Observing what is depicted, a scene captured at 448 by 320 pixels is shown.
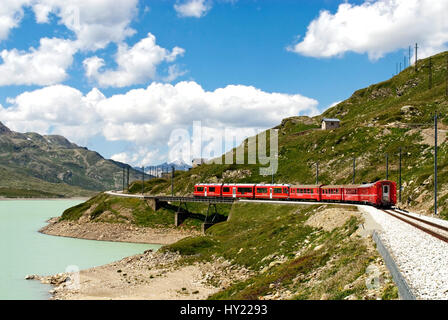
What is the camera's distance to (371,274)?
20578 mm

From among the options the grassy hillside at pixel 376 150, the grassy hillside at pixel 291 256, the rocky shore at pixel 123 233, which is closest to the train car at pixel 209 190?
the rocky shore at pixel 123 233

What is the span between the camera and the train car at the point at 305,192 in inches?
3024

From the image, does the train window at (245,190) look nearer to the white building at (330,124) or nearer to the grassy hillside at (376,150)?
the grassy hillside at (376,150)

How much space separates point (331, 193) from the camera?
72.4 m

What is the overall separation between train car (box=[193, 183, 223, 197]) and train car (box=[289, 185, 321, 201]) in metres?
21.9

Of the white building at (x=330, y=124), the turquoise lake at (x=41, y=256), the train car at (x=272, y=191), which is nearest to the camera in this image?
the turquoise lake at (x=41, y=256)

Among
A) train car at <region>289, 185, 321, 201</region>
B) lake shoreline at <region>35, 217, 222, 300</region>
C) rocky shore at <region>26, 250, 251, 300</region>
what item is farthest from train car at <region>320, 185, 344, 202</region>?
lake shoreline at <region>35, 217, 222, 300</region>

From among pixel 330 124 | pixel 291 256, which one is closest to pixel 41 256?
pixel 291 256

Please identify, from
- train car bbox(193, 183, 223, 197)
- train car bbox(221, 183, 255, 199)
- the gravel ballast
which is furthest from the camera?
train car bbox(193, 183, 223, 197)

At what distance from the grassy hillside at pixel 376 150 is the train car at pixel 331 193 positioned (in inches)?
424

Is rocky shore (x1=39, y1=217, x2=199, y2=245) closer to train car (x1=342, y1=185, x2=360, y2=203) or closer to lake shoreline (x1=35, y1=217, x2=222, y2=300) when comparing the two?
lake shoreline (x1=35, y1=217, x2=222, y2=300)

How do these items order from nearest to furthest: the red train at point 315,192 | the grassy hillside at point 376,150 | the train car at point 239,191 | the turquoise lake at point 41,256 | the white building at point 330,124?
1. the turquoise lake at point 41,256
2. the red train at point 315,192
3. the grassy hillside at point 376,150
4. the train car at point 239,191
5. the white building at point 330,124

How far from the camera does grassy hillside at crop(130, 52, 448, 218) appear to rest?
82500 millimetres

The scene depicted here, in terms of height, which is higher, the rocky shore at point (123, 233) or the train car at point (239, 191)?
the train car at point (239, 191)
